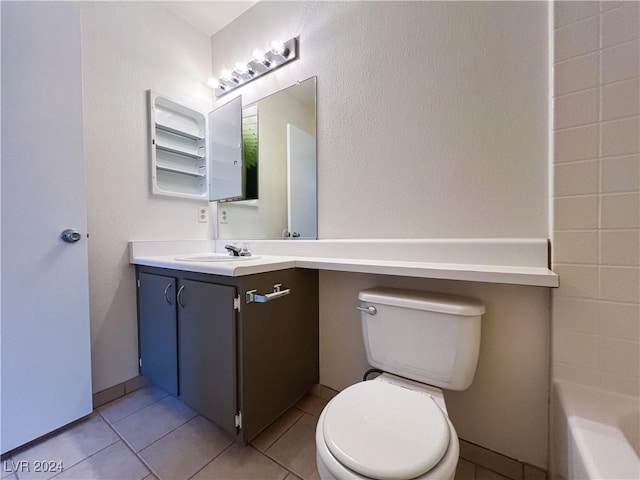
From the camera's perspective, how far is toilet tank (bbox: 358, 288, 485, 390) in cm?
94

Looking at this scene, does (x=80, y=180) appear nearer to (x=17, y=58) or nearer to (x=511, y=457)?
(x=17, y=58)

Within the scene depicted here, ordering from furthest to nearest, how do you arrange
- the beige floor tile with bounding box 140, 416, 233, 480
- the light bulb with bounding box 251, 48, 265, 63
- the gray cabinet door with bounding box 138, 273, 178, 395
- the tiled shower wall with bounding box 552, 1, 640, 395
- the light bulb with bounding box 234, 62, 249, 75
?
the light bulb with bounding box 234, 62, 249, 75 → the light bulb with bounding box 251, 48, 265, 63 → the gray cabinet door with bounding box 138, 273, 178, 395 → the beige floor tile with bounding box 140, 416, 233, 480 → the tiled shower wall with bounding box 552, 1, 640, 395

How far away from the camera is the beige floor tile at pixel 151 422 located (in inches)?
47.4

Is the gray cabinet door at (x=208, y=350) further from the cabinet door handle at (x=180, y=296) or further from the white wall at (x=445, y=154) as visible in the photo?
the white wall at (x=445, y=154)

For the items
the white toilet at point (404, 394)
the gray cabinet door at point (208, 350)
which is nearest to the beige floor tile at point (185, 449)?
the gray cabinet door at point (208, 350)

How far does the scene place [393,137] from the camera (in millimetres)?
1274

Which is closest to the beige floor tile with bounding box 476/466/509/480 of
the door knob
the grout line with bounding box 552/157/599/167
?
the grout line with bounding box 552/157/599/167

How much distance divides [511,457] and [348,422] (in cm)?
79

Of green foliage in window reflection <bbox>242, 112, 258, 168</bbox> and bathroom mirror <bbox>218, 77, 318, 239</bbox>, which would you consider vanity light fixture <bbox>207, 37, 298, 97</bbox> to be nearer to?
bathroom mirror <bbox>218, 77, 318, 239</bbox>

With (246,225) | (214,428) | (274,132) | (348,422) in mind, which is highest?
(274,132)

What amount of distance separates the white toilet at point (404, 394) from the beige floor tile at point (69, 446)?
1140 millimetres

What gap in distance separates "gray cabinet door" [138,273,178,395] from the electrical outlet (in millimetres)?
568

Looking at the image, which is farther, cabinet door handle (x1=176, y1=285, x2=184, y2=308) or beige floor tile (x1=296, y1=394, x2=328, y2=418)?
beige floor tile (x1=296, y1=394, x2=328, y2=418)

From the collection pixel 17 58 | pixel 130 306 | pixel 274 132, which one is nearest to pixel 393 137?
pixel 274 132
